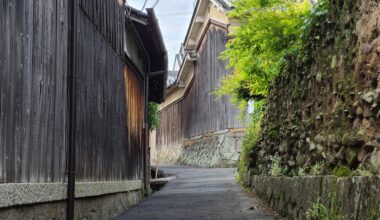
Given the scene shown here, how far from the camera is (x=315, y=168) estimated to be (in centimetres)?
664

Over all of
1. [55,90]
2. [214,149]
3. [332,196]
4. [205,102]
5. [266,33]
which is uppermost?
[205,102]

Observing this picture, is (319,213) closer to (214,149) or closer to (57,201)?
(57,201)

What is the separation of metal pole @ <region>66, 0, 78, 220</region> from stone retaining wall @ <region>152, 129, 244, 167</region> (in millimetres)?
20214

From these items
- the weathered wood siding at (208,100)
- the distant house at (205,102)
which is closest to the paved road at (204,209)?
the weathered wood siding at (208,100)

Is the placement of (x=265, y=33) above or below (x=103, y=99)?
above

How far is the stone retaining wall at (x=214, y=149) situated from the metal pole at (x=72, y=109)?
20.2 m

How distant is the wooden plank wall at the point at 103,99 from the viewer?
7684 mm

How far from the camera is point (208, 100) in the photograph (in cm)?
3086

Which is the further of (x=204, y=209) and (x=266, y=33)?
(x=266, y=33)

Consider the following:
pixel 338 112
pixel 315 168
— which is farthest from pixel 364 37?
pixel 315 168

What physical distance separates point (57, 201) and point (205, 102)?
2552cm

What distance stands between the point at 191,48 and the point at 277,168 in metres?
27.4

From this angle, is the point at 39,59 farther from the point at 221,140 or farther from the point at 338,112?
the point at 221,140

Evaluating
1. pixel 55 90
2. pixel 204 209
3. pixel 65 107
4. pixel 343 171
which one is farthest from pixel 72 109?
pixel 204 209
